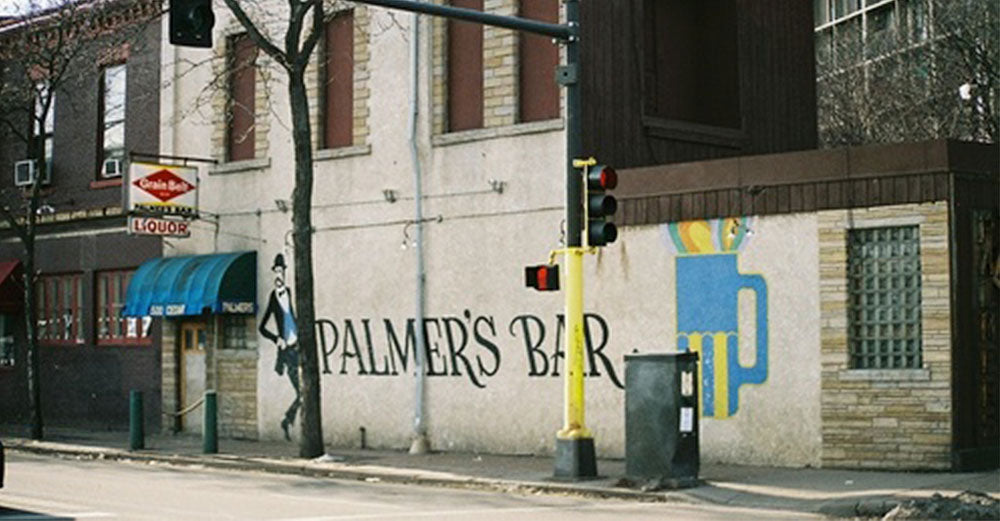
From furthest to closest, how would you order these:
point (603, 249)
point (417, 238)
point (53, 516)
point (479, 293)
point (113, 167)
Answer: point (113, 167)
point (417, 238)
point (479, 293)
point (603, 249)
point (53, 516)

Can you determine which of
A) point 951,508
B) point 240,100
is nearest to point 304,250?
point 240,100

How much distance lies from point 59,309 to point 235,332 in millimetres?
6092

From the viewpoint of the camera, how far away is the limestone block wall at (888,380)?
61.2ft

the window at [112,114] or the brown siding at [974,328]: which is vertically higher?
the window at [112,114]

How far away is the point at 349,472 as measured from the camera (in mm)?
21141

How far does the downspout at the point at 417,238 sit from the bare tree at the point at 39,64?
5432 mm

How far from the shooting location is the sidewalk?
650 inches

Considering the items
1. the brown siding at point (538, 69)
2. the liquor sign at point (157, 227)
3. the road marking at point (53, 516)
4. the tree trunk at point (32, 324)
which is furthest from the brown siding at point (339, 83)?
the road marking at point (53, 516)

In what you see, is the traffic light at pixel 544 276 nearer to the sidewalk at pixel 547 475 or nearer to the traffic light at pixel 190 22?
the sidewalk at pixel 547 475

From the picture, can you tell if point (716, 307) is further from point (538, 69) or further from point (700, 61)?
point (700, 61)

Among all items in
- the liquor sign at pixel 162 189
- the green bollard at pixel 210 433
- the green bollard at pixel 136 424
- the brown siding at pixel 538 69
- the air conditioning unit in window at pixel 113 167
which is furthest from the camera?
the air conditioning unit in window at pixel 113 167

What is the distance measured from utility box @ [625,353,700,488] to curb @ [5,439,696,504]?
0.53 metres

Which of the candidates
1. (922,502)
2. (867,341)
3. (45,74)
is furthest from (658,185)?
(45,74)

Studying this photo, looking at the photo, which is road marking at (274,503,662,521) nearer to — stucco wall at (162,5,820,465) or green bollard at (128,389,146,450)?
stucco wall at (162,5,820,465)
